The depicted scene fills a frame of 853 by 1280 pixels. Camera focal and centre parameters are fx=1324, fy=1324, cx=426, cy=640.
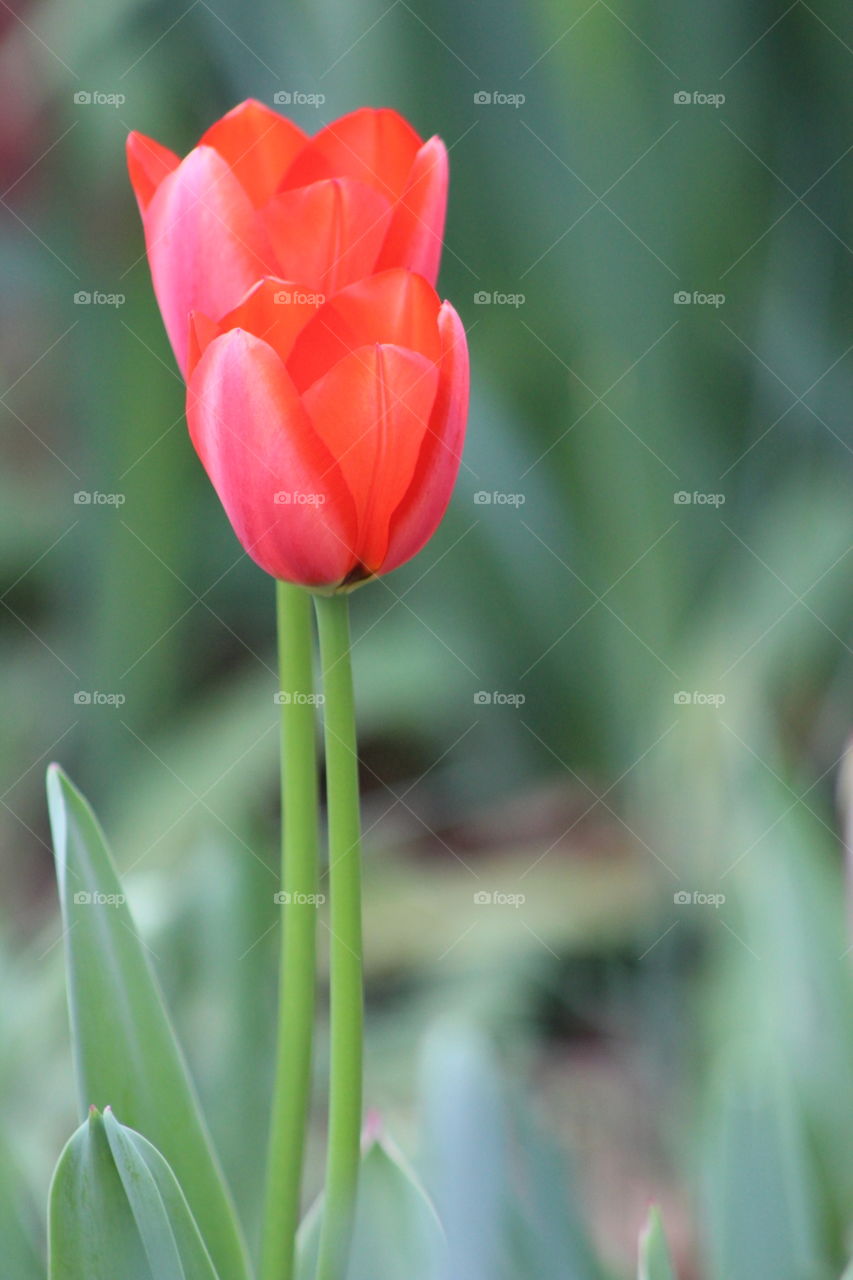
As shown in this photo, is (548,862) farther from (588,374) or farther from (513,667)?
(588,374)

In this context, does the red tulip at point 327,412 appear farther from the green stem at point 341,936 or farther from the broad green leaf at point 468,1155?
the broad green leaf at point 468,1155

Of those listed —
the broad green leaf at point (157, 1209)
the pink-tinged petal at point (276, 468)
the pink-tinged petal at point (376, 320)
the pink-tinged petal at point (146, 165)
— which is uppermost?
the pink-tinged petal at point (146, 165)

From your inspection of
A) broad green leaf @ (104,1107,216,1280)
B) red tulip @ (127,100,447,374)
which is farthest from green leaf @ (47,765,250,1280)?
red tulip @ (127,100,447,374)

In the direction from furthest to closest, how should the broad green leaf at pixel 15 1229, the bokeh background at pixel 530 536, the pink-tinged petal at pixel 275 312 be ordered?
the bokeh background at pixel 530 536, the broad green leaf at pixel 15 1229, the pink-tinged petal at pixel 275 312

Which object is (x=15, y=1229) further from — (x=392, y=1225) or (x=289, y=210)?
(x=289, y=210)

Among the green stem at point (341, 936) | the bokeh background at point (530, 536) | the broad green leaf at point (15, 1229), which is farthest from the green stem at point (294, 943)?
the bokeh background at point (530, 536)

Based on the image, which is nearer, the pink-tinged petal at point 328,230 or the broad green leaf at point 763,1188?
the pink-tinged petal at point 328,230

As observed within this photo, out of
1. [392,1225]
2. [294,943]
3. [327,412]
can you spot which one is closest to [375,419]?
[327,412]
